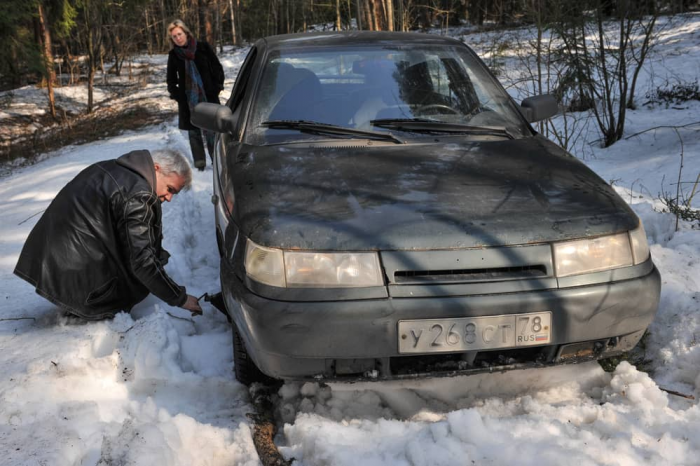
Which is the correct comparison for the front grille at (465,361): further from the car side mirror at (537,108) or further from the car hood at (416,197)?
the car side mirror at (537,108)

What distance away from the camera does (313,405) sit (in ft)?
8.75

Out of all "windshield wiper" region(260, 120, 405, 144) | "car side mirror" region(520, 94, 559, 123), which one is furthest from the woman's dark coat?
"car side mirror" region(520, 94, 559, 123)

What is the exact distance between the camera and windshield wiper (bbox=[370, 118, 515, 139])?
10.6ft

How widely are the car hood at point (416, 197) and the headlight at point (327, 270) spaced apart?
37mm

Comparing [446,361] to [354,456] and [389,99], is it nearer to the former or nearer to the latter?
[354,456]

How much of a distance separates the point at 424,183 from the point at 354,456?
1.15 metres

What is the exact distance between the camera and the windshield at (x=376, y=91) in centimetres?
329

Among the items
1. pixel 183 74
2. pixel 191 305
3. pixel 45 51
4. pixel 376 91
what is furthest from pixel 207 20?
pixel 191 305

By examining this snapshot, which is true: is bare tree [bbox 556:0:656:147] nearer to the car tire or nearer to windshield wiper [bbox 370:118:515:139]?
windshield wiper [bbox 370:118:515:139]

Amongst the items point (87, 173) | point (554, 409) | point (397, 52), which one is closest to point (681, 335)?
point (554, 409)

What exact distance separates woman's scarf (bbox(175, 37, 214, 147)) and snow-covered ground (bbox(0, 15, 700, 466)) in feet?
11.5

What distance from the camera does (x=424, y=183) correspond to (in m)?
2.60

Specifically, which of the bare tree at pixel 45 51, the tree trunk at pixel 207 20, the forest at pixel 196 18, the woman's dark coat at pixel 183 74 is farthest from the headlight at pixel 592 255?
the tree trunk at pixel 207 20

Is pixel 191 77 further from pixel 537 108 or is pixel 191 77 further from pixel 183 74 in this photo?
pixel 537 108
